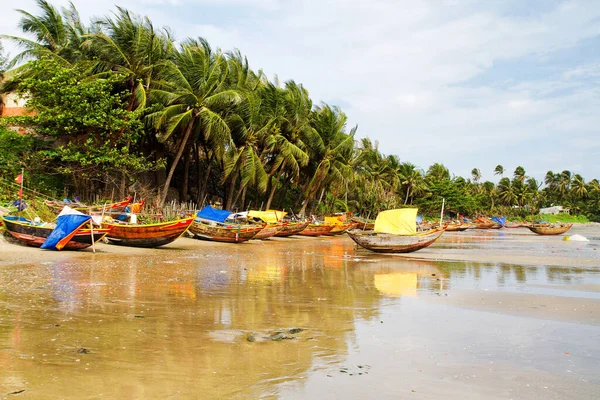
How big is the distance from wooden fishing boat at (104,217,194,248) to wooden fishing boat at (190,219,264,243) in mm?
5299

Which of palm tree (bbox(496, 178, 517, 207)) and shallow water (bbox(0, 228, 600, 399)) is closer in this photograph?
shallow water (bbox(0, 228, 600, 399))

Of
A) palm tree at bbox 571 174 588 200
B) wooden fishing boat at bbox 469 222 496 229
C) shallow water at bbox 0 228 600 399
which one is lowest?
shallow water at bbox 0 228 600 399

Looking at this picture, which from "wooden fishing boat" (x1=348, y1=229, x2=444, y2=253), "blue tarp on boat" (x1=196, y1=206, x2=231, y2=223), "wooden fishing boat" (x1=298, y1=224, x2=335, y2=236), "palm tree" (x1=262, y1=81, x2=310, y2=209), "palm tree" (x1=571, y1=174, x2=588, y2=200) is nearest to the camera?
"wooden fishing boat" (x1=348, y1=229, x2=444, y2=253)

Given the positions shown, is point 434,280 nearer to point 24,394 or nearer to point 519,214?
point 24,394

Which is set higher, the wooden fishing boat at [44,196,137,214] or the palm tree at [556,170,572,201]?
the palm tree at [556,170,572,201]

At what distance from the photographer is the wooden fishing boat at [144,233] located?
1778cm

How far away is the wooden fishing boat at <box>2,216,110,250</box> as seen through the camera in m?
15.0

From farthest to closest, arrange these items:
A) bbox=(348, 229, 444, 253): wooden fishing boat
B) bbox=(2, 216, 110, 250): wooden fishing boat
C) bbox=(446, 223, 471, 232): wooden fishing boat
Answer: bbox=(446, 223, 471, 232): wooden fishing boat, bbox=(348, 229, 444, 253): wooden fishing boat, bbox=(2, 216, 110, 250): wooden fishing boat

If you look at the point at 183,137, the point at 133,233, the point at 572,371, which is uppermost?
the point at 183,137

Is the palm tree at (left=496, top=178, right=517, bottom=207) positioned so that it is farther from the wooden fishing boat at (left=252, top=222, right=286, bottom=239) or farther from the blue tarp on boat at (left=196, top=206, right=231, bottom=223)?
the blue tarp on boat at (left=196, top=206, right=231, bottom=223)

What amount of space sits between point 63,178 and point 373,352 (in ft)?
76.2

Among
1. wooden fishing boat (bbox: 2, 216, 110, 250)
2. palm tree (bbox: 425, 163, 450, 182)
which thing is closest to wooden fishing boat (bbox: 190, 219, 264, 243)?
wooden fishing boat (bbox: 2, 216, 110, 250)

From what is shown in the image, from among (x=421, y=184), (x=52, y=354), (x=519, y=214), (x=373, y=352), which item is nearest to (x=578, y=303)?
(x=373, y=352)

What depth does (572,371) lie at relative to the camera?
5.47 meters
